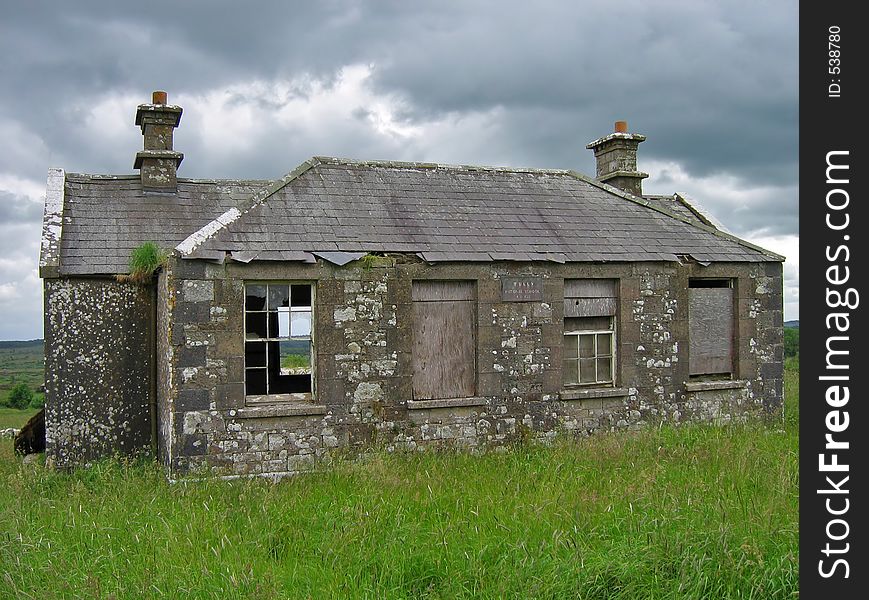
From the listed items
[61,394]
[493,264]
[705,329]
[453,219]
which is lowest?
[61,394]

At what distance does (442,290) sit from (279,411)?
2962 mm

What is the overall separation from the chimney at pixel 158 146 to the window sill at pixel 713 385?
32.0ft

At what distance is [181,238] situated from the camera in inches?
496

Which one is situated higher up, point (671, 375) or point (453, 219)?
point (453, 219)

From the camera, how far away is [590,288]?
1205 centimetres

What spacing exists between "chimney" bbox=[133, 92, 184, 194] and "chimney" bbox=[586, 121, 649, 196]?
28.2 feet

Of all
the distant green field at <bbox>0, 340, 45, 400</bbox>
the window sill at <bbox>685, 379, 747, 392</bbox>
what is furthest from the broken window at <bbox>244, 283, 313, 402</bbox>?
the distant green field at <bbox>0, 340, 45, 400</bbox>

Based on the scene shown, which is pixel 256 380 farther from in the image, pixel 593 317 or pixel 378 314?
pixel 593 317

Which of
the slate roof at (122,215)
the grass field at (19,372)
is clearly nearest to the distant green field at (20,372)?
the grass field at (19,372)

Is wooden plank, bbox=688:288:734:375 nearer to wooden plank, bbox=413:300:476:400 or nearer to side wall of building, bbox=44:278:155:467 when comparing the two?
wooden plank, bbox=413:300:476:400

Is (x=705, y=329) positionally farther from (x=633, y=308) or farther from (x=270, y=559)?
(x=270, y=559)

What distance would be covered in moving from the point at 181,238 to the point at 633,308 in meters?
7.60

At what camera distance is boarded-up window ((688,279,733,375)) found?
42.2 ft

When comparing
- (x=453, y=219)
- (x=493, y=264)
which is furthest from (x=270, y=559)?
(x=453, y=219)
